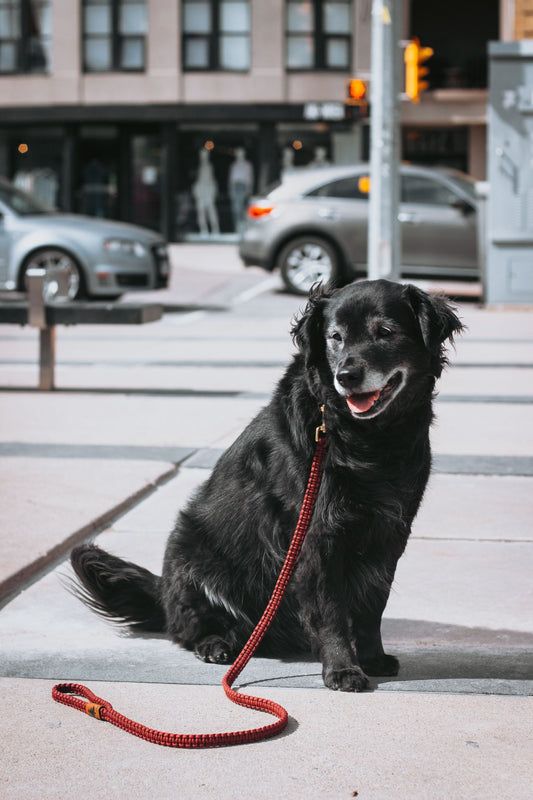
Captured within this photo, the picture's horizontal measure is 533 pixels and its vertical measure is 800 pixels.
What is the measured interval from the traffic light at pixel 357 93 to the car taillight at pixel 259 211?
2.59m

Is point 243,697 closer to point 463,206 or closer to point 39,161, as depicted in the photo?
point 463,206

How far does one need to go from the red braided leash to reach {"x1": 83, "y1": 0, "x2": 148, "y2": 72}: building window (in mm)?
32381

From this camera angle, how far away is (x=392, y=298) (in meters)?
3.38

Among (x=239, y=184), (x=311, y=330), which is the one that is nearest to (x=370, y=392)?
(x=311, y=330)

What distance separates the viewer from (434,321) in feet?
11.1

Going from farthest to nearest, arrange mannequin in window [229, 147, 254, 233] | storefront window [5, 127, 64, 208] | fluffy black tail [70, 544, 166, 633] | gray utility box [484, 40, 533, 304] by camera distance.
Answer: storefront window [5, 127, 64, 208] → mannequin in window [229, 147, 254, 233] → gray utility box [484, 40, 533, 304] → fluffy black tail [70, 544, 166, 633]

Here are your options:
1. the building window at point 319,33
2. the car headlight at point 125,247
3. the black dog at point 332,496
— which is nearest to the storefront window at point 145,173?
the building window at point 319,33

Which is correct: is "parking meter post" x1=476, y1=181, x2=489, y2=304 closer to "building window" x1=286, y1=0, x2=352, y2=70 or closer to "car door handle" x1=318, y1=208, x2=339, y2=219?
"car door handle" x1=318, y1=208, x2=339, y2=219

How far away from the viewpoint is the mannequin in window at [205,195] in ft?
110

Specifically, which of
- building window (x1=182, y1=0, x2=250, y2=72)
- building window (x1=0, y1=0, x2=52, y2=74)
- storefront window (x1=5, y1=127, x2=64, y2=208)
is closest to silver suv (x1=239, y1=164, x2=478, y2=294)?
building window (x1=182, y1=0, x2=250, y2=72)

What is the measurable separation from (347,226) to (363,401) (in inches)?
568

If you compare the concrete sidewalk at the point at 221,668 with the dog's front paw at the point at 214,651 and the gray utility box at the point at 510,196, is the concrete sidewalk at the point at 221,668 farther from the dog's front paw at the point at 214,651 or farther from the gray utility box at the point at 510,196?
the gray utility box at the point at 510,196

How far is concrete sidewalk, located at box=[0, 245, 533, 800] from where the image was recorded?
2.77 m

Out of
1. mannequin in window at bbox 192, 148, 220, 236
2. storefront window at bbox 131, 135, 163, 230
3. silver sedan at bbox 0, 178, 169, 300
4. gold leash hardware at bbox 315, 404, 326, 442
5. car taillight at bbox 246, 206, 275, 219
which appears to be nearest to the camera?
gold leash hardware at bbox 315, 404, 326, 442
